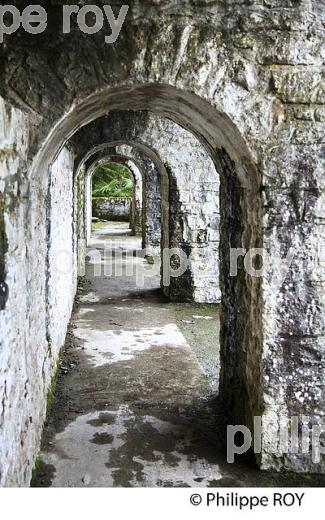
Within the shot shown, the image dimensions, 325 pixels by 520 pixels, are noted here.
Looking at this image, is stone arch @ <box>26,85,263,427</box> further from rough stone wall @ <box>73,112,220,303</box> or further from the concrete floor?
rough stone wall @ <box>73,112,220,303</box>

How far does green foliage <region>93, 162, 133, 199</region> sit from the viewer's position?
24.2m

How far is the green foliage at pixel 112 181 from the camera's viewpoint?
24.2 m

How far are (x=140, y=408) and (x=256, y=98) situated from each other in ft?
8.69

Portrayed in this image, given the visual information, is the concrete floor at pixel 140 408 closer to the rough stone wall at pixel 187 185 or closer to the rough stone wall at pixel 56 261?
the rough stone wall at pixel 56 261

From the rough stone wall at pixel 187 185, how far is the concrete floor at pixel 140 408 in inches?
23.8

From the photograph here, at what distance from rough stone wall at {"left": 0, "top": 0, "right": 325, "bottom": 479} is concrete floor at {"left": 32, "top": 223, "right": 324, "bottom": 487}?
56 cm

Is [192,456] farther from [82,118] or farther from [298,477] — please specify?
[82,118]

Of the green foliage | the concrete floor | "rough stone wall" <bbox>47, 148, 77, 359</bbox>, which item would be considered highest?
the green foliage

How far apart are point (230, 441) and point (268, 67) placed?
8.45ft

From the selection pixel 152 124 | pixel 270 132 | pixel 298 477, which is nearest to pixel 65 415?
pixel 298 477

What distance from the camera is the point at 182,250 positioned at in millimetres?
8312

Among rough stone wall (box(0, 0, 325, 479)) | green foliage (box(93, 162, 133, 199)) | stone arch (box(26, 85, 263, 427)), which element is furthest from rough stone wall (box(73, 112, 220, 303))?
green foliage (box(93, 162, 133, 199))

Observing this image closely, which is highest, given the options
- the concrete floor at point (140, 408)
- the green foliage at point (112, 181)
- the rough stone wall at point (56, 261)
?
the green foliage at point (112, 181)

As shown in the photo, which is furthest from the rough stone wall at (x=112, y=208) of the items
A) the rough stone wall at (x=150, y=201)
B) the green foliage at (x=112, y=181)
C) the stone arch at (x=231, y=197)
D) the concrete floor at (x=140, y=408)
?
the stone arch at (x=231, y=197)
